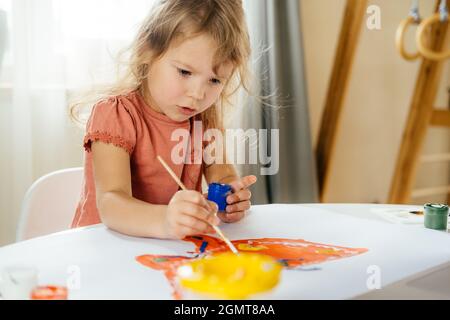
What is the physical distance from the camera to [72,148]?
1.74 m

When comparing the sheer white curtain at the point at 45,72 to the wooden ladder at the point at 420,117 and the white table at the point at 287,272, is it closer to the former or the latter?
the white table at the point at 287,272

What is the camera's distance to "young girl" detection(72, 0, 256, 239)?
34.2 inches

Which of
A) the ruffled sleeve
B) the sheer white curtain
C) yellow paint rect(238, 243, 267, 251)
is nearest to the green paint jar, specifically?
yellow paint rect(238, 243, 267, 251)

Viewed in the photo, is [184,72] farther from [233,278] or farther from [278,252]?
[233,278]

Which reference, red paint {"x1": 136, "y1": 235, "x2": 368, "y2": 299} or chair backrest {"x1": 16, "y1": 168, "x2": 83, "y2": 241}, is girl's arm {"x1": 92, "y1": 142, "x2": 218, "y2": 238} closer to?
red paint {"x1": 136, "y1": 235, "x2": 368, "y2": 299}

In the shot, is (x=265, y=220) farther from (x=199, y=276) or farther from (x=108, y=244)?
(x=199, y=276)

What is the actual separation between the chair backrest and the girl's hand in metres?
0.35

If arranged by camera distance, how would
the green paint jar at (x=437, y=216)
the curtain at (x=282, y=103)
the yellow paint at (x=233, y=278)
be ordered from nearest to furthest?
the yellow paint at (x=233, y=278)
the green paint jar at (x=437, y=216)
the curtain at (x=282, y=103)

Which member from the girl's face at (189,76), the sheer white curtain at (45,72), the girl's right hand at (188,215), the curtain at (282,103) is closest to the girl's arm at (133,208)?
the girl's right hand at (188,215)

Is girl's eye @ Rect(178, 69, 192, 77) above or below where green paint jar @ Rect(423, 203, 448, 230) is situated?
above

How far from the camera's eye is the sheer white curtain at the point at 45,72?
162cm

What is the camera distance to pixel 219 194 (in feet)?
2.92

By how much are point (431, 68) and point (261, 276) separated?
200 centimetres

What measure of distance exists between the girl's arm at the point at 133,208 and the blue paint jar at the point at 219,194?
0.07 m
